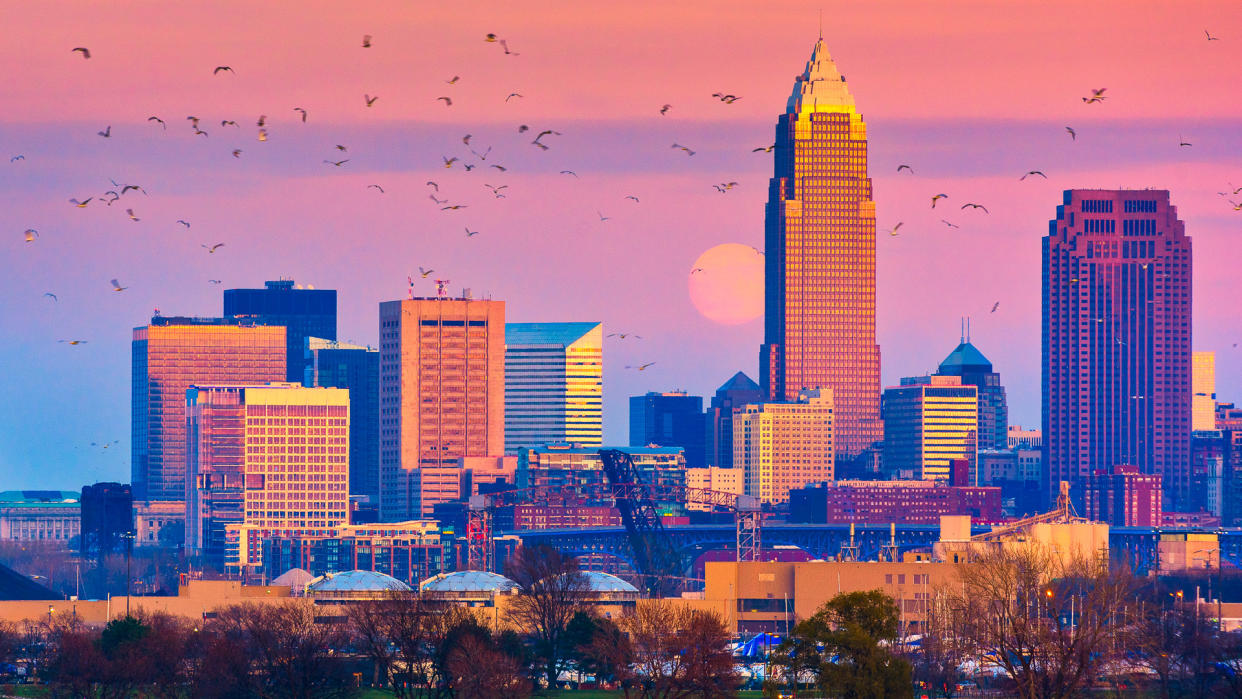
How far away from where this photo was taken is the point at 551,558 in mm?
197500

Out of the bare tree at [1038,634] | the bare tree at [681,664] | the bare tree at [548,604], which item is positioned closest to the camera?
the bare tree at [1038,634]

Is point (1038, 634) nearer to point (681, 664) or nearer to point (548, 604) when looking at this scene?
point (681, 664)

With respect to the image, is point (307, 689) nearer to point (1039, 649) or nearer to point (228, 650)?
point (228, 650)

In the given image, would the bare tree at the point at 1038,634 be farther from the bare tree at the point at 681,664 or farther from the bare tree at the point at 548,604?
the bare tree at the point at 548,604

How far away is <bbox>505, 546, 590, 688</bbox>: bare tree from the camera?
160m

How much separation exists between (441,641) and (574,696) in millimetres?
10058

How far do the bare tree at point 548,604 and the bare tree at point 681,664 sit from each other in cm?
760

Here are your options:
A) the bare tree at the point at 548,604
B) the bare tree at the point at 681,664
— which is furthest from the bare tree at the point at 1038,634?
the bare tree at the point at 548,604

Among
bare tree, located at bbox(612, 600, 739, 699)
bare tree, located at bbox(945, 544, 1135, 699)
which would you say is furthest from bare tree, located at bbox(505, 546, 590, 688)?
bare tree, located at bbox(945, 544, 1135, 699)

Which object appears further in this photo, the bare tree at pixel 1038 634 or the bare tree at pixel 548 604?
the bare tree at pixel 548 604

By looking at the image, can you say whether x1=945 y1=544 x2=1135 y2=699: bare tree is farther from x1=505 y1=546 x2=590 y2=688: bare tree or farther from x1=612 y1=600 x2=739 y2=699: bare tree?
x1=505 y1=546 x2=590 y2=688: bare tree

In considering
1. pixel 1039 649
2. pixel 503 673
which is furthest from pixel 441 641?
pixel 1039 649

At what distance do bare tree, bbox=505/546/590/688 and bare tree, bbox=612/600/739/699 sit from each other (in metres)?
7.60

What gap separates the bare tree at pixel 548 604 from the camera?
16050 centimetres
